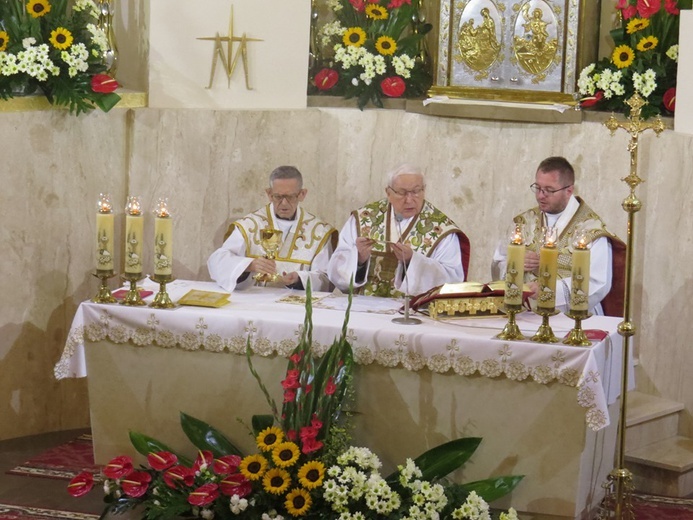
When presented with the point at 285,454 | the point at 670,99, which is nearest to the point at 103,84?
the point at 285,454

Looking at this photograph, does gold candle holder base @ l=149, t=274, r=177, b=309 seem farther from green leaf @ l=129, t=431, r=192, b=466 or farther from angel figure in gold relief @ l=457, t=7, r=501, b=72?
angel figure in gold relief @ l=457, t=7, r=501, b=72

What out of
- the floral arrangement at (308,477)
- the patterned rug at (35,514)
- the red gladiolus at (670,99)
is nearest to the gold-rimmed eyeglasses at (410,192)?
the floral arrangement at (308,477)

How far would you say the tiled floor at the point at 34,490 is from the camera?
6699 millimetres

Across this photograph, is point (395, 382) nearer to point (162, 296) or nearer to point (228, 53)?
point (162, 296)

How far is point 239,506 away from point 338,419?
25.7 inches

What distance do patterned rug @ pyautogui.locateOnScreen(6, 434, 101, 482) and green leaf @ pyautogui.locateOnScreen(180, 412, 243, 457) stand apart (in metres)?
0.93

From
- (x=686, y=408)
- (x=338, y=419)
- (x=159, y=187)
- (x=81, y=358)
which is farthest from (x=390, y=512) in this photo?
(x=159, y=187)

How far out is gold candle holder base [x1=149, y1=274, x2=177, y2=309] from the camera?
21.4ft

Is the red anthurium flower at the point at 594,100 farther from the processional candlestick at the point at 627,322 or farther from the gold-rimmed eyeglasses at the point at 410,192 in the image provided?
the processional candlestick at the point at 627,322

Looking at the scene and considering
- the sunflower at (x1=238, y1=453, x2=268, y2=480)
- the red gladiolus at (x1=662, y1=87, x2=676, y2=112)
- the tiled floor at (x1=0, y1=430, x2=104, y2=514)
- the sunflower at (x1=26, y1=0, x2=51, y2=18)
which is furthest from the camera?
the red gladiolus at (x1=662, y1=87, x2=676, y2=112)

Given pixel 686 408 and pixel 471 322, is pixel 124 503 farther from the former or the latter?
pixel 686 408

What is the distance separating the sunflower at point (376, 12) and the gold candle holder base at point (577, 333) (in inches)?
135

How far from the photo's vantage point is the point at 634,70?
8.09 m

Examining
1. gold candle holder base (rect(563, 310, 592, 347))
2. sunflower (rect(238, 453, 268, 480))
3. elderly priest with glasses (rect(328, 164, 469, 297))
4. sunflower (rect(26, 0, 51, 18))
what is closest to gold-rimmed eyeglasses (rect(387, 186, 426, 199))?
elderly priest with glasses (rect(328, 164, 469, 297))
